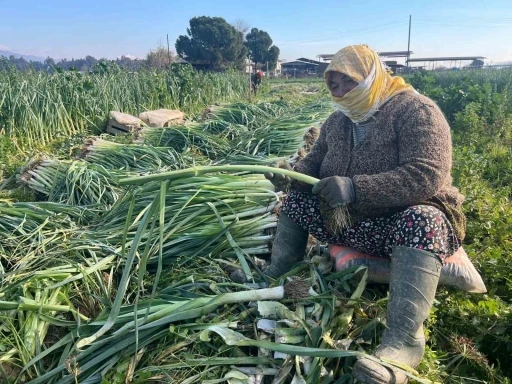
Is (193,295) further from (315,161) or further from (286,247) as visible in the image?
(315,161)

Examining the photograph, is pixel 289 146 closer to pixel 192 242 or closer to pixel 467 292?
pixel 192 242

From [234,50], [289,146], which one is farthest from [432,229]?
[234,50]

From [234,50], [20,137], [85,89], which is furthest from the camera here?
[234,50]

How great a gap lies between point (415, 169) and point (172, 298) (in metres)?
1.06

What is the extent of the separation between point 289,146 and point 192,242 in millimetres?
2153

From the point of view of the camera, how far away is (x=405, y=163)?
1.60 meters

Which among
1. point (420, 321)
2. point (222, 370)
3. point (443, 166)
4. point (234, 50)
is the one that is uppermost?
point (234, 50)

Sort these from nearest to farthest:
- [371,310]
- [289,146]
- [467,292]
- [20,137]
Result: [371,310]
[467,292]
[289,146]
[20,137]

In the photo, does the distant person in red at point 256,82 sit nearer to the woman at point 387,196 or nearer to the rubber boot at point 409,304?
the woman at point 387,196

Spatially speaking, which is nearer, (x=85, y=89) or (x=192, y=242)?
(x=192, y=242)

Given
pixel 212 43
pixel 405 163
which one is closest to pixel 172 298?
pixel 405 163

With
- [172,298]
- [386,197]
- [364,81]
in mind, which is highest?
[364,81]

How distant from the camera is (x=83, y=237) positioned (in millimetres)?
2174

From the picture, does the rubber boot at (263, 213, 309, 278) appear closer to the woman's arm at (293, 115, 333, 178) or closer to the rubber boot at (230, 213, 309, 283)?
the rubber boot at (230, 213, 309, 283)
